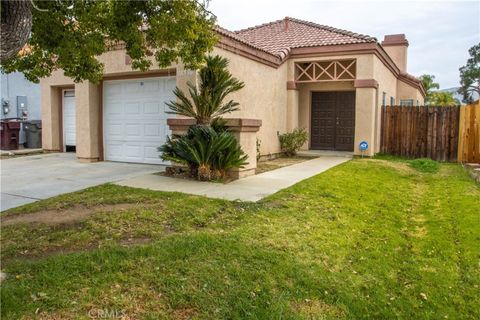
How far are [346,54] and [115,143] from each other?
27.5ft

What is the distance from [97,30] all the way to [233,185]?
4052 millimetres

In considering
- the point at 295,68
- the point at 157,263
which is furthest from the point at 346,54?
the point at 157,263

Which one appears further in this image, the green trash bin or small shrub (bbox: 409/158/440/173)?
the green trash bin

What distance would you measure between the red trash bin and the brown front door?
11.5 m

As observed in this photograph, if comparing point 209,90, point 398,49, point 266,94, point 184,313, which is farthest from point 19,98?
point 398,49

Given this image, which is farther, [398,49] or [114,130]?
[398,49]

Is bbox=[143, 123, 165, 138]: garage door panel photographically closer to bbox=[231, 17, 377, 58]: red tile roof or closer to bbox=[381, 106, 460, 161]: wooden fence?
bbox=[231, 17, 377, 58]: red tile roof

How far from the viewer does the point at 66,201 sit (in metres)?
6.98

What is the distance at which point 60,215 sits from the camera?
6.16 metres

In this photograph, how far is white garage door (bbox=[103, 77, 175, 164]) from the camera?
11664 mm

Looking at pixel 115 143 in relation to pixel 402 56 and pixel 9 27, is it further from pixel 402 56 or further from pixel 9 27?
pixel 402 56

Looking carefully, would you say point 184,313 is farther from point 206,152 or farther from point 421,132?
point 421,132

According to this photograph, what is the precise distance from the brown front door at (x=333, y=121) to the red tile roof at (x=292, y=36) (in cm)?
241

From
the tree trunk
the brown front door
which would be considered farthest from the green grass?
the brown front door
